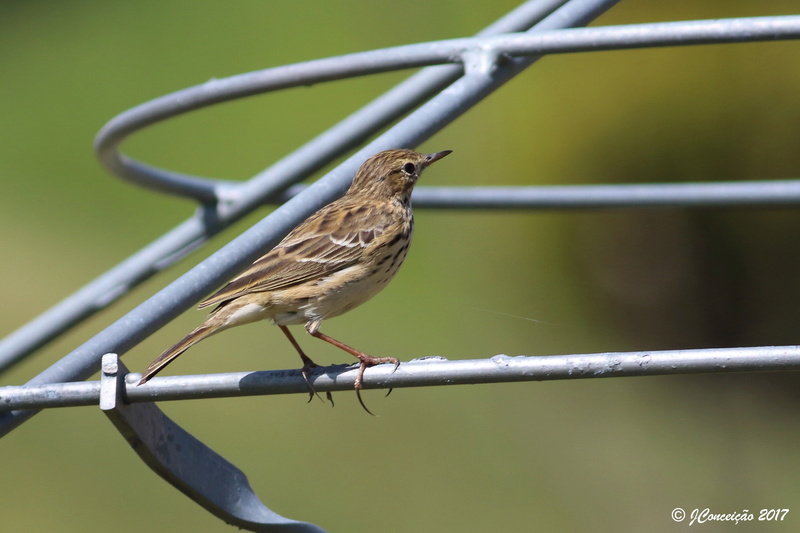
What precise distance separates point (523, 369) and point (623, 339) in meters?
6.53

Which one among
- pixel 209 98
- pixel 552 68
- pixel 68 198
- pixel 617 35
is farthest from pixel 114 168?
pixel 68 198

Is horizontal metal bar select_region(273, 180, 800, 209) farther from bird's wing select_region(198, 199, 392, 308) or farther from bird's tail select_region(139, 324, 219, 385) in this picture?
bird's tail select_region(139, 324, 219, 385)

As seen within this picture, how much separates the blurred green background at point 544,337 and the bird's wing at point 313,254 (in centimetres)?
291

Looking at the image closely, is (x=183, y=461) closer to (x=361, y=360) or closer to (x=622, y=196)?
(x=361, y=360)

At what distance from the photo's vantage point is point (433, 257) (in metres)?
11.0

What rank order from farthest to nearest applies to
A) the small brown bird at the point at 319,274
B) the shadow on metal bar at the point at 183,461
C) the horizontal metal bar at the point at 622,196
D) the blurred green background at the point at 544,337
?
the blurred green background at the point at 544,337, the horizontal metal bar at the point at 622,196, the small brown bird at the point at 319,274, the shadow on metal bar at the point at 183,461

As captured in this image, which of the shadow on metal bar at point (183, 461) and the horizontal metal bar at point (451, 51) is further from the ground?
the horizontal metal bar at point (451, 51)

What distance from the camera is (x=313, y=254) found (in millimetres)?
4309

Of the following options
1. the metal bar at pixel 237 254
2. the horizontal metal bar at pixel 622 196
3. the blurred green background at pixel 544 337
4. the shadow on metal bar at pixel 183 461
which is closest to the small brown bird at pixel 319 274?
the metal bar at pixel 237 254

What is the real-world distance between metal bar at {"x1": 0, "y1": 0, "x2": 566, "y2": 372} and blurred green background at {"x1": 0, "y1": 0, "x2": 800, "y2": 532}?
2.42 meters

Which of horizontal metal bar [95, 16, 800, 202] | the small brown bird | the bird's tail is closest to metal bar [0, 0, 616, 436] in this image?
the bird's tail

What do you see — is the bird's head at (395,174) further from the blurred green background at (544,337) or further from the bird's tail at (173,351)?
the blurred green background at (544,337)

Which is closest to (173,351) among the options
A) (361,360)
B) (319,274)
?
(361,360)

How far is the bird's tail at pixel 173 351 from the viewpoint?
128 inches
